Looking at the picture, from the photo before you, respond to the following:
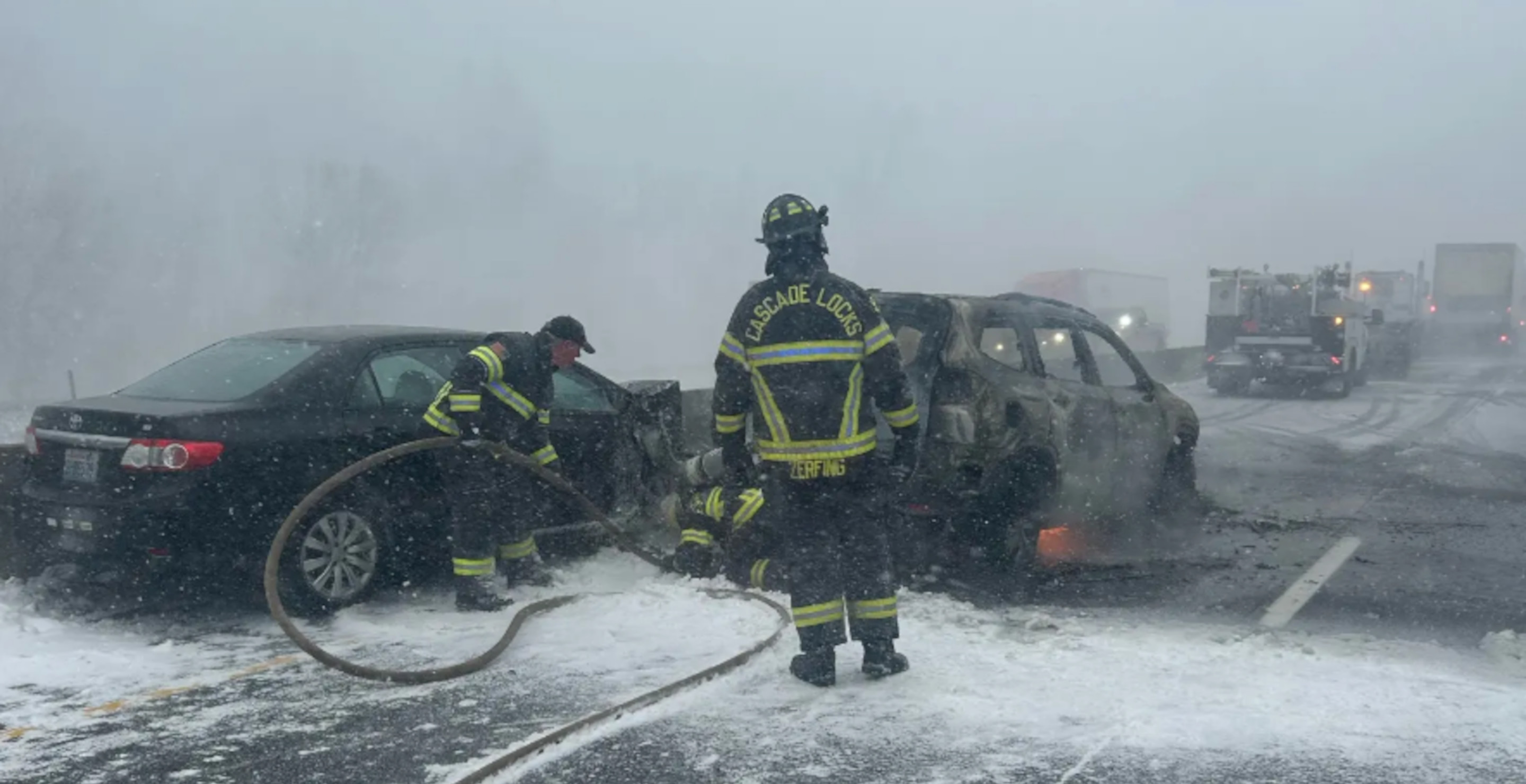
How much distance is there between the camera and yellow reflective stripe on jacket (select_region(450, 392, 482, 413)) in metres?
5.82

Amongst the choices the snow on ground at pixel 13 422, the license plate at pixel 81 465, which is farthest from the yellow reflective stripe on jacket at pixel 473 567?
the snow on ground at pixel 13 422

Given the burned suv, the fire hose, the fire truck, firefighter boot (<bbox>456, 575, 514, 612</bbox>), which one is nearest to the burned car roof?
the burned suv

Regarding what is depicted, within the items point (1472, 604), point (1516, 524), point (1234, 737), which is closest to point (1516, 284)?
point (1516, 524)

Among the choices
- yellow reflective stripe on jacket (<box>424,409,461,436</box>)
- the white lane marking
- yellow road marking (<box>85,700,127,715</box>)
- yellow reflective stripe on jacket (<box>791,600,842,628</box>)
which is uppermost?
yellow reflective stripe on jacket (<box>424,409,461,436</box>)

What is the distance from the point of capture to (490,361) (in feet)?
19.3

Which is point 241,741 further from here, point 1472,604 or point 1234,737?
point 1472,604

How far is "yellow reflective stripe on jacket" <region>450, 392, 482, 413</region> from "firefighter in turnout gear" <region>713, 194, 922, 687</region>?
1729 millimetres

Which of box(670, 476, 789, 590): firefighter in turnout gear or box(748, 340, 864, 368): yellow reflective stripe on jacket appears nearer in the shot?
box(748, 340, 864, 368): yellow reflective stripe on jacket

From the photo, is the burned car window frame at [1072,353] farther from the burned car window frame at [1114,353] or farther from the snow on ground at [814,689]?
the snow on ground at [814,689]

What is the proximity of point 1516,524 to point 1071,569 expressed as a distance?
3898 mm

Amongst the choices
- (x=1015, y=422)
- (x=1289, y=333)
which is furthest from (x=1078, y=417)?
(x=1289, y=333)

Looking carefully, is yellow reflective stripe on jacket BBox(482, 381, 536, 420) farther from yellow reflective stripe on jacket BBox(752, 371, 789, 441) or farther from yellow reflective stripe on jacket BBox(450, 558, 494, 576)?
yellow reflective stripe on jacket BBox(752, 371, 789, 441)

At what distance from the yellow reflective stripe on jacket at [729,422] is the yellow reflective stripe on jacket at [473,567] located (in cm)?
189

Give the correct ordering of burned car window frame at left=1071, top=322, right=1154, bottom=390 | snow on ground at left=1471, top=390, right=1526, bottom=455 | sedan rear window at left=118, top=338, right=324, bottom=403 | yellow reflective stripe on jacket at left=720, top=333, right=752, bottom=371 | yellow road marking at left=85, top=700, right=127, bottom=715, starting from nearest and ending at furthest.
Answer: yellow road marking at left=85, top=700, right=127, bottom=715, yellow reflective stripe on jacket at left=720, top=333, right=752, bottom=371, sedan rear window at left=118, top=338, right=324, bottom=403, burned car window frame at left=1071, top=322, right=1154, bottom=390, snow on ground at left=1471, top=390, right=1526, bottom=455
